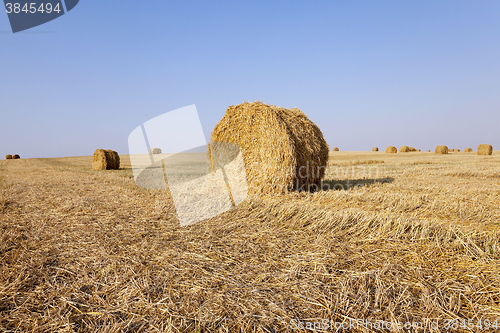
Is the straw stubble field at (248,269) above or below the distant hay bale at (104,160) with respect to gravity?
below

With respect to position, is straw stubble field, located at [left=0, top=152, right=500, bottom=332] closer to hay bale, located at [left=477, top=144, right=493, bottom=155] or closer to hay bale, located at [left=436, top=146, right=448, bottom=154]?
hay bale, located at [left=477, top=144, right=493, bottom=155]

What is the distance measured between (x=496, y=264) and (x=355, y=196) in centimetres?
320

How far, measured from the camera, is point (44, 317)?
2.21m

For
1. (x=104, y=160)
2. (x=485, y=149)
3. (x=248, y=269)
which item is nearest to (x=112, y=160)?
(x=104, y=160)

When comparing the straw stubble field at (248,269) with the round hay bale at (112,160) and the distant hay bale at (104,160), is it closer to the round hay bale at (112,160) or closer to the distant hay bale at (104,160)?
the distant hay bale at (104,160)

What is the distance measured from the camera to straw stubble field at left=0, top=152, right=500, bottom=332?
2.22m

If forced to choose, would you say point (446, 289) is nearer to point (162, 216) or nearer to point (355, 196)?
point (355, 196)

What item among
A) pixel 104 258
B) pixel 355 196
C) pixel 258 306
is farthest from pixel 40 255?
pixel 355 196

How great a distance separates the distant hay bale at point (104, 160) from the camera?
59.8 ft

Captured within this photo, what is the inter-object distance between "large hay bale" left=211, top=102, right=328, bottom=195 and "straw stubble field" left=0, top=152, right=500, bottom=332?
59.2 inches

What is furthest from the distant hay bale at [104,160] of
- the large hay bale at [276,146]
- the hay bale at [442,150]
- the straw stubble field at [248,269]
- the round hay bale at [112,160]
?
the hay bale at [442,150]

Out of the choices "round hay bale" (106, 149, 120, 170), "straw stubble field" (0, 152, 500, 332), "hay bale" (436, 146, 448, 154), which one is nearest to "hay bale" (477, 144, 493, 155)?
"hay bale" (436, 146, 448, 154)

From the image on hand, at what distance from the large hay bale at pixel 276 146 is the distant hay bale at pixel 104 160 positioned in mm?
13364

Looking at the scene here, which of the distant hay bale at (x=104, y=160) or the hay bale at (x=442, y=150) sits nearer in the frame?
the distant hay bale at (x=104, y=160)
